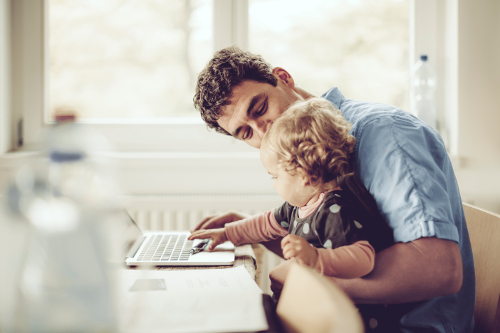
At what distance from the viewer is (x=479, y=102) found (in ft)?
6.17

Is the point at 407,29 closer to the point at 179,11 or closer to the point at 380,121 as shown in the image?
the point at 179,11

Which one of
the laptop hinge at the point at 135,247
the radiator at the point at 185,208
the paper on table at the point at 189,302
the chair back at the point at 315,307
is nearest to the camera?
the chair back at the point at 315,307

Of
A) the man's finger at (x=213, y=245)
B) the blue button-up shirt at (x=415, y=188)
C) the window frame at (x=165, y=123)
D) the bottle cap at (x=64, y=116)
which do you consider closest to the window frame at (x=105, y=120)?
the window frame at (x=165, y=123)

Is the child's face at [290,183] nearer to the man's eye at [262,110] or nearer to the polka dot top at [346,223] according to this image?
the polka dot top at [346,223]

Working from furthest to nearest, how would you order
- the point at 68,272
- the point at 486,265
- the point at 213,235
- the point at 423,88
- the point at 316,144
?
the point at 423,88
the point at 213,235
the point at 486,265
the point at 316,144
the point at 68,272

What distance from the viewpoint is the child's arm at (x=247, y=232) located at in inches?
43.4

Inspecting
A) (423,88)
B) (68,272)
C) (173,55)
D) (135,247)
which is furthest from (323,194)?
(173,55)

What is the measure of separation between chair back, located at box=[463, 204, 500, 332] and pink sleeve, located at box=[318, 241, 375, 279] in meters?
0.41

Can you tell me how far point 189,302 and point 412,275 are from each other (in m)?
0.39

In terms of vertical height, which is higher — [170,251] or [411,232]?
[411,232]

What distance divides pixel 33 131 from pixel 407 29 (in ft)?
6.60

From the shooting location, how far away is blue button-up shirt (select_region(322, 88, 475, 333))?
0.75 metres

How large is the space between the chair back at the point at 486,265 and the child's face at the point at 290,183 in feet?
1.49

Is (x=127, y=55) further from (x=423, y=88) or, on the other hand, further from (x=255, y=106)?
(x=423, y=88)
